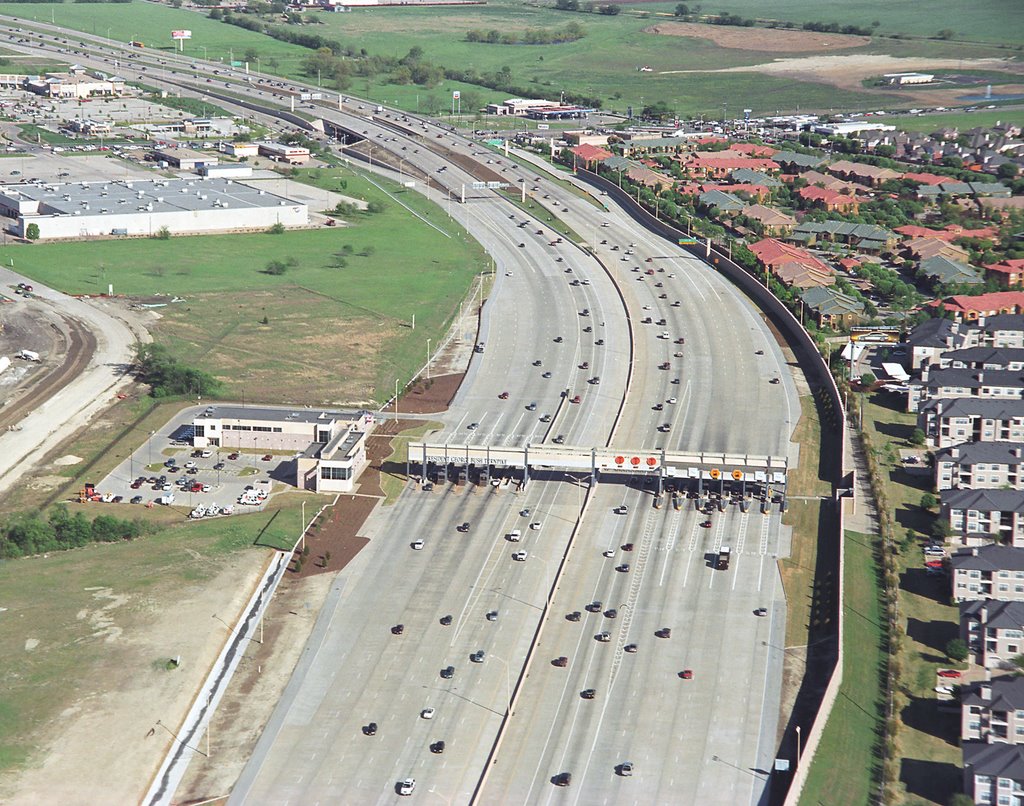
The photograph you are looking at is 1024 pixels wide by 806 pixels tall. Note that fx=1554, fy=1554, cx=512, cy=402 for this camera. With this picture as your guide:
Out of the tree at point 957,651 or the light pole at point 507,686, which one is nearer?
the light pole at point 507,686

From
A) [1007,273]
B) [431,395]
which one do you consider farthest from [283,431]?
[1007,273]

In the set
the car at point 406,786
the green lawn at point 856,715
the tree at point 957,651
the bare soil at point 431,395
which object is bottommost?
the bare soil at point 431,395

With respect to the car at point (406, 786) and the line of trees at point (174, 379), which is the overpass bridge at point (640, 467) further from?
the car at point (406, 786)

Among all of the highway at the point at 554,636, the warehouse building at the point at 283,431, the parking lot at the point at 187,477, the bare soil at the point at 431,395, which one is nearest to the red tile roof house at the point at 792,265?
the highway at the point at 554,636

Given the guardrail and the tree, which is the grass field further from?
the tree

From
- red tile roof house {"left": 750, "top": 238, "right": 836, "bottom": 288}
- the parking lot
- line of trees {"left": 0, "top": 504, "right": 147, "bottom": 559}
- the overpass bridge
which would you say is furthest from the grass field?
red tile roof house {"left": 750, "top": 238, "right": 836, "bottom": 288}

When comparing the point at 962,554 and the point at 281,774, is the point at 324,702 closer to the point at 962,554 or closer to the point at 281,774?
the point at 281,774
